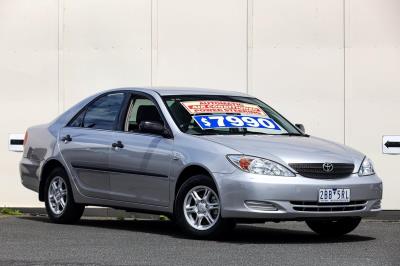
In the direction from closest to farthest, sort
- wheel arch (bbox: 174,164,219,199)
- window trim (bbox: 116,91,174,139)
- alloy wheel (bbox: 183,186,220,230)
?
alloy wheel (bbox: 183,186,220,230)
wheel arch (bbox: 174,164,219,199)
window trim (bbox: 116,91,174,139)

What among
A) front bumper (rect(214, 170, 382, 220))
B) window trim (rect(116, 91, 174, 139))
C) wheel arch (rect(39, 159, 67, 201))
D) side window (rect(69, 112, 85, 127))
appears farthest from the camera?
wheel arch (rect(39, 159, 67, 201))

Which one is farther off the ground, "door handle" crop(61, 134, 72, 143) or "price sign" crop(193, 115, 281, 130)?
"price sign" crop(193, 115, 281, 130)

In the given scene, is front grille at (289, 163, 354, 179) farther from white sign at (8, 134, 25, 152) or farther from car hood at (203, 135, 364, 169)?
white sign at (8, 134, 25, 152)

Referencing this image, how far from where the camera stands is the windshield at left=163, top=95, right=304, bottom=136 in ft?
36.5

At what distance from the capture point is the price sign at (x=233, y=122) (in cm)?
1112

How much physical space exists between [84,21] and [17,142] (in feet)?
6.33

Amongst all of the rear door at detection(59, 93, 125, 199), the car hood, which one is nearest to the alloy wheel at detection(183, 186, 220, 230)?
the car hood

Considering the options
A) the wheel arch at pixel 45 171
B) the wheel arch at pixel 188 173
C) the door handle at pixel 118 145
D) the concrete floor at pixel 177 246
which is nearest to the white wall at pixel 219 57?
the concrete floor at pixel 177 246

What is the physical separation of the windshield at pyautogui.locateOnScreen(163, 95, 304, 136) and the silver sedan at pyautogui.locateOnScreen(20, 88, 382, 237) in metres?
0.01

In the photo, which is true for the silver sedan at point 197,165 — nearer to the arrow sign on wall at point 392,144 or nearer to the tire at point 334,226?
the tire at point 334,226

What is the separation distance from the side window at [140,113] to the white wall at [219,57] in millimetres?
3941

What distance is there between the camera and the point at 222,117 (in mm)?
11297

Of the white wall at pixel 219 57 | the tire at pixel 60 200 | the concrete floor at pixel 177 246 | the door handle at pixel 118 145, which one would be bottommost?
the concrete floor at pixel 177 246

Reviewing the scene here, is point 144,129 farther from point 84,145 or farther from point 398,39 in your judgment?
point 398,39
